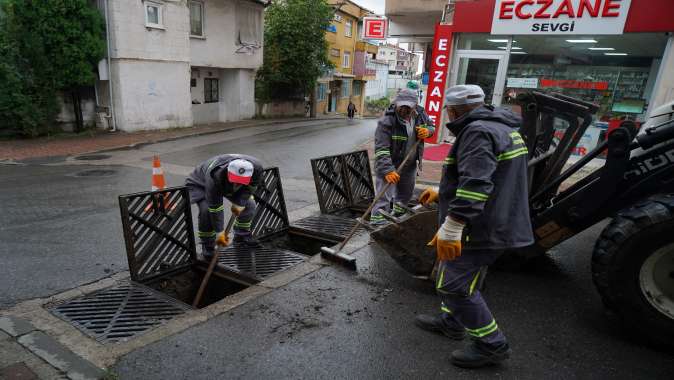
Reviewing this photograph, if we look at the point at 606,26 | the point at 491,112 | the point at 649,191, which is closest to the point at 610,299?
the point at 649,191

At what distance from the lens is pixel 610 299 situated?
3182 millimetres

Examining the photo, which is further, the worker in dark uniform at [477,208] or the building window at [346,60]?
the building window at [346,60]

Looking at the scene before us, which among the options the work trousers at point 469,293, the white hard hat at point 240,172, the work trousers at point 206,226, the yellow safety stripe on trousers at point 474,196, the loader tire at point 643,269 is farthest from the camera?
the work trousers at point 206,226

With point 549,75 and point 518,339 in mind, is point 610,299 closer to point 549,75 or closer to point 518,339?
point 518,339

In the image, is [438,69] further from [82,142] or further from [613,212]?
[82,142]

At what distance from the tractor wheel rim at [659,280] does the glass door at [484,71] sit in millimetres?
8481

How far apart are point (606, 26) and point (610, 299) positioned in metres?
8.74

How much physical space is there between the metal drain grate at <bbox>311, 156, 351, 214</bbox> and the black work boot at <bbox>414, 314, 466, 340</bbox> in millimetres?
2989

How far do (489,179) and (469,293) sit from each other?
77cm

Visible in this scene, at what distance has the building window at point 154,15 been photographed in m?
14.6

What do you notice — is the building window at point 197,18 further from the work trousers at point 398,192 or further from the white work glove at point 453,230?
the white work glove at point 453,230

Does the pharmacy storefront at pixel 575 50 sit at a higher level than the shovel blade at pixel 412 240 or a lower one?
higher

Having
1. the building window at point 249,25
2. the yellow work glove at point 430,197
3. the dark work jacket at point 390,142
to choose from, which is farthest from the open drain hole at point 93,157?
the building window at point 249,25

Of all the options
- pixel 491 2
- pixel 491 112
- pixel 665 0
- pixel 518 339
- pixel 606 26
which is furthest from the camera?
pixel 491 2
